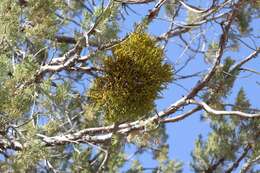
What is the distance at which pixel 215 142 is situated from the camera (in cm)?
414

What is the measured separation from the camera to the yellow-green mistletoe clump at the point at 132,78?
2666 millimetres

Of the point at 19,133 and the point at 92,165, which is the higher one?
the point at 92,165

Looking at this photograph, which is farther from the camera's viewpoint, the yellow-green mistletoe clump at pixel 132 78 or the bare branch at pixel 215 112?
the bare branch at pixel 215 112

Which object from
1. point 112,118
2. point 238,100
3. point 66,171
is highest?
point 238,100

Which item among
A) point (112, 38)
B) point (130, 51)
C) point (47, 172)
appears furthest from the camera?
point (47, 172)

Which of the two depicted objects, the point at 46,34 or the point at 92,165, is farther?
the point at 92,165

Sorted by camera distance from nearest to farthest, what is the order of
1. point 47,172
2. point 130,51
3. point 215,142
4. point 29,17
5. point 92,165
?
point 130,51, point 29,17, point 47,172, point 92,165, point 215,142

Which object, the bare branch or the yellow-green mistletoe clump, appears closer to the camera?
the yellow-green mistletoe clump

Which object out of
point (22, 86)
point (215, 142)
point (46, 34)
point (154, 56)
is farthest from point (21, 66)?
point (215, 142)

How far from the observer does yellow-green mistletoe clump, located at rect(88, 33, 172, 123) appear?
267 cm

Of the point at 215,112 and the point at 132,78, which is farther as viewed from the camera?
the point at 215,112

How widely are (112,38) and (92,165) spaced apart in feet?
3.96

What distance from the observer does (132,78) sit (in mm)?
2658

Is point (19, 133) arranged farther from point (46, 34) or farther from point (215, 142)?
point (215, 142)
